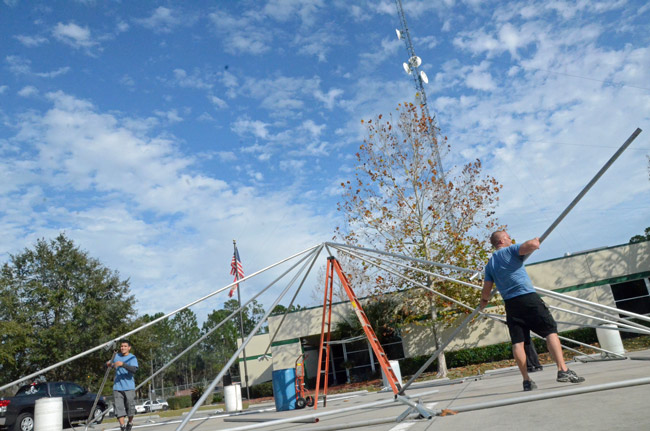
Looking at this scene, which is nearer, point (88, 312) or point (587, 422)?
point (587, 422)

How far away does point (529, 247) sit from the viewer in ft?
16.9

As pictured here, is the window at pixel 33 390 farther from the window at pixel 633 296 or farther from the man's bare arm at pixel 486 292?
the window at pixel 633 296

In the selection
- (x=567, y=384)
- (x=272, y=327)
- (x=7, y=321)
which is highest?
(x=7, y=321)

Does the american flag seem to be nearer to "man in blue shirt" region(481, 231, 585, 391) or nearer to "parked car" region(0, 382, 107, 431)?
"parked car" region(0, 382, 107, 431)

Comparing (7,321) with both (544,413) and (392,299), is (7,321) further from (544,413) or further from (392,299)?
(544,413)

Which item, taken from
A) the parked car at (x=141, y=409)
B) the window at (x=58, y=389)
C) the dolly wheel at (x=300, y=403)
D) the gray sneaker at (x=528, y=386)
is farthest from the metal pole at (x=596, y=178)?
the parked car at (x=141, y=409)

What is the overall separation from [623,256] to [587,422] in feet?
78.5

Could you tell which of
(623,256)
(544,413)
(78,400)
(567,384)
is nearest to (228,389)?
(78,400)

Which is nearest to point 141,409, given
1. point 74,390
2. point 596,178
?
point 74,390

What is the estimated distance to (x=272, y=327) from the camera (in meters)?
26.2

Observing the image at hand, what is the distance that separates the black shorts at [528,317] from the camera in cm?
543

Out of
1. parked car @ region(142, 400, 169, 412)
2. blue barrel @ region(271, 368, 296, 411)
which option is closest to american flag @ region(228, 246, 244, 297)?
blue barrel @ region(271, 368, 296, 411)

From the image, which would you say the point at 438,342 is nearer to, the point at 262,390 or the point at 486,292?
the point at 262,390

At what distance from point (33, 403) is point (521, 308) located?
44.4 feet
